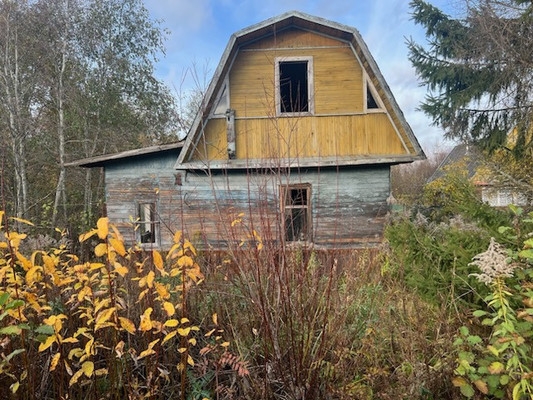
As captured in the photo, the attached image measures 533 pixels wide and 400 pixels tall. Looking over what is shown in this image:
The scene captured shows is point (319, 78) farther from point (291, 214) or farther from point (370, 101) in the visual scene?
point (291, 214)

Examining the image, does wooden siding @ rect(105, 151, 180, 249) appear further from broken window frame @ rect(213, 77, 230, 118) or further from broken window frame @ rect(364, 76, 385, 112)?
broken window frame @ rect(364, 76, 385, 112)

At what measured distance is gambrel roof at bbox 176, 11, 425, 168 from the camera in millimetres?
7605

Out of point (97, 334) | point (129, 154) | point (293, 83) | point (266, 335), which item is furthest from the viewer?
point (293, 83)

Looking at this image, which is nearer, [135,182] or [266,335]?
[266,335]

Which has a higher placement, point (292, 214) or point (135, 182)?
point (135, 182)

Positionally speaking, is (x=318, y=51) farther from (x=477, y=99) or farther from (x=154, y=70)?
(x=154, y=70)

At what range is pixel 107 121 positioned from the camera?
51.8ft

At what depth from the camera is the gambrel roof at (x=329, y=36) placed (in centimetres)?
761

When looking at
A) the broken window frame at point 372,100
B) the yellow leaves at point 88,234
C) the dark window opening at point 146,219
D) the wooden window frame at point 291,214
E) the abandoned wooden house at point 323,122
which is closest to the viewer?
the yellow leaves at point 88,234

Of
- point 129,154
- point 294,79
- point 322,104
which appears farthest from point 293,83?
point 129,154

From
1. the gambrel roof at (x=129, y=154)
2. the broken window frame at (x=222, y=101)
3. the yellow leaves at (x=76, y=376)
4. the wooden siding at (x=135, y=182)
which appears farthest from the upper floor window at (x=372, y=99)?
the yellow leaves at (x=76, y=376)

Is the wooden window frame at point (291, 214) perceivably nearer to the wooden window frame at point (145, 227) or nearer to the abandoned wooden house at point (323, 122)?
the abandoned wooden house at point (323, 122)

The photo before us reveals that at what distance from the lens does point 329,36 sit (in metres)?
8.15

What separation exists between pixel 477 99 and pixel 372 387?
13.5 m
